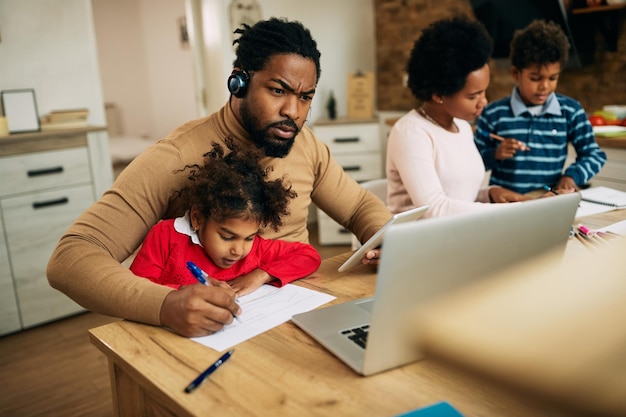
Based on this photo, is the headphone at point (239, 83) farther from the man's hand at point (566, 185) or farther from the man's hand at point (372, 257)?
the man's hand at point (566, 185)

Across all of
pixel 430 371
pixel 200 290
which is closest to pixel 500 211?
pixel 430 371

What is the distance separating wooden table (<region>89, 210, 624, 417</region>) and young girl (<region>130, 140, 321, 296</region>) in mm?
217

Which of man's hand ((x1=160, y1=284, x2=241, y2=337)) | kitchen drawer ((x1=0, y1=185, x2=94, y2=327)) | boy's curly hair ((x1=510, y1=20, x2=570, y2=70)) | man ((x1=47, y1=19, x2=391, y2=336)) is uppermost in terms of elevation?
boy's curly hair ((x1=510, y1=20, x2=570, y2=70))

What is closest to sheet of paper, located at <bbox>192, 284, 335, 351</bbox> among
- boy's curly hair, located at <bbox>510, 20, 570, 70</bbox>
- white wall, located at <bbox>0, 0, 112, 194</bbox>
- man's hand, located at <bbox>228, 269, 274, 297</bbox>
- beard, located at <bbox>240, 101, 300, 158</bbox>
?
man's hand, located at <bbox>228, 269, 274, 297</bbox>

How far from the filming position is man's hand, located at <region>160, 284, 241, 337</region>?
0.93 metres

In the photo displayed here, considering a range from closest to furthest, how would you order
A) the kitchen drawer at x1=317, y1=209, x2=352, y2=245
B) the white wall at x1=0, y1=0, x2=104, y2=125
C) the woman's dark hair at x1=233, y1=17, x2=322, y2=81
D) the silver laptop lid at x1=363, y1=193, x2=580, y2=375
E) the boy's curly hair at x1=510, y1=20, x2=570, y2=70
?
the silver laptop lid at x1=363, y1=193, x2=580, y2=375, the woman's dark hair at x1=233, y1=17, x2=322, y2=81, the boy's curly hair at x1=510, y1=20, x2=570, y2=70, the white wall at x1=0, y1=0, x2=104, y2=125, the kitchen drawer at x1=317, y1=209, x2=352, y2=245

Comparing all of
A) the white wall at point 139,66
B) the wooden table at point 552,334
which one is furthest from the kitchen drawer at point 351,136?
the wooden table at point 552,334

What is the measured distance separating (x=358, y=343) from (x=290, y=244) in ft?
1.57

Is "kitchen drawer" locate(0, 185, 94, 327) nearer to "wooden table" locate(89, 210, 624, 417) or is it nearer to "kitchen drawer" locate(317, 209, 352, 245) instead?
"kitchen drawer" locate(317, 209, 352, 245)

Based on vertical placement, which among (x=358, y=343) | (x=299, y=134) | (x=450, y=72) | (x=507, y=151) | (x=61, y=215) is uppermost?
(x=450, y=72)

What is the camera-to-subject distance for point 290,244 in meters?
1.32

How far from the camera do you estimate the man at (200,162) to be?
1.02 metres

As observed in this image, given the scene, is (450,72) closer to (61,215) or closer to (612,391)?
(612,391)

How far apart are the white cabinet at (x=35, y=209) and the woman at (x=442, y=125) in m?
1.82
